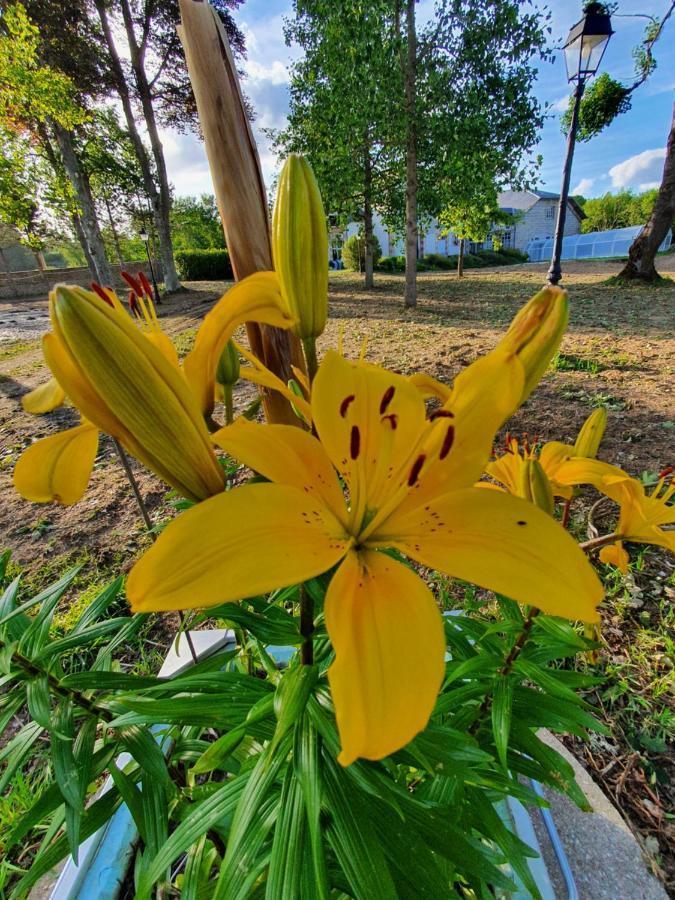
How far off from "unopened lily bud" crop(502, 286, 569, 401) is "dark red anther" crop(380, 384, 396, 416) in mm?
112

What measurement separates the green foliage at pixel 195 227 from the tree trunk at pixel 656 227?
13.1 meters

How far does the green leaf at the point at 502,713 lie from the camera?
66 cm

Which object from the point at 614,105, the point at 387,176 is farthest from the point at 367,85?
the point at 614,105

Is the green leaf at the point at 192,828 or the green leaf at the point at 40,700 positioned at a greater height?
the green leaf at the point at 40,700

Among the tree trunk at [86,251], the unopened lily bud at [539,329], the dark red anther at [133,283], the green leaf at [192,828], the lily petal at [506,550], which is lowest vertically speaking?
the green leaf at [192,828]

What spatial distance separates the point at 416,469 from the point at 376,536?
0.08 metres

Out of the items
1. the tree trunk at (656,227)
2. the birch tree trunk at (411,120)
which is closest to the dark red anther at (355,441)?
the birch tree trunk at (411,120)

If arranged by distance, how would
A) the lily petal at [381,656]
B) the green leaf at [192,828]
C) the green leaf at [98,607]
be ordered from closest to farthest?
the lily petal at [381,656]
the green leaf at [192,828]
the green leaf at [98,607]

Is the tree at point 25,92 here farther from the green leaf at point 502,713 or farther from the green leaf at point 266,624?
the green leaf at point 502,713

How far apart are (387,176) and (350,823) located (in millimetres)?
9490

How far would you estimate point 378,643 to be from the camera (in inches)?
13.7

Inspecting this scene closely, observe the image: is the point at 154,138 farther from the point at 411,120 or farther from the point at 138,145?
the point at 411,120

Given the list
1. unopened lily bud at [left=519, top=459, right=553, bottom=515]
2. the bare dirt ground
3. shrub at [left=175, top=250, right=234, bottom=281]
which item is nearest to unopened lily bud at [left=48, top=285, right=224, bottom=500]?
unopened lily bud at [left=519, top=459, right=553, bottom=515]

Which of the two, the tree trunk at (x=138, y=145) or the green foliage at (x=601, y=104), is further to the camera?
the green foliage at (x=601, y=104)
